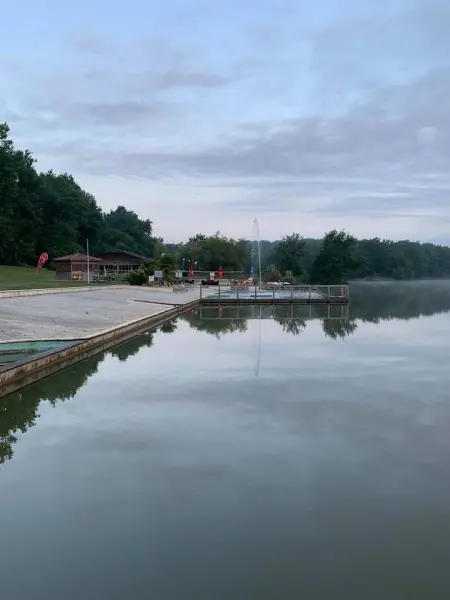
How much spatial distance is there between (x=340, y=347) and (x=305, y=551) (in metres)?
9.12

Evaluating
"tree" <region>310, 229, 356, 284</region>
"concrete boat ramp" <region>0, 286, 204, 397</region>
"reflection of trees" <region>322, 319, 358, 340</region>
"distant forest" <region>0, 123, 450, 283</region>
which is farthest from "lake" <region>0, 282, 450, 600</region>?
"tree" <region>310, 229, 356, 284</region>

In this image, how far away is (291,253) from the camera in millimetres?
56125

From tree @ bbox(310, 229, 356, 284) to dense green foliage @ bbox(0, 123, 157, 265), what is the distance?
71.1ft

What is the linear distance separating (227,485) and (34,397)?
159 inches

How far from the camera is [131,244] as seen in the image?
219ft

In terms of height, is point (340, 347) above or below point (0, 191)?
below

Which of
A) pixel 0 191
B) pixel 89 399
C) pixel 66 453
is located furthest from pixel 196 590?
pixel 0 191

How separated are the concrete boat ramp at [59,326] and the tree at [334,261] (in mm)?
31553

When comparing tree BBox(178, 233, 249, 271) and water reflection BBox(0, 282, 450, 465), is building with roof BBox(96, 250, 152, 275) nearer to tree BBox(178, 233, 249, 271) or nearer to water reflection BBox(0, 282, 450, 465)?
tree BBox(178, 233, 249, 271)

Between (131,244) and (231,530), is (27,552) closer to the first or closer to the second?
(231,530)

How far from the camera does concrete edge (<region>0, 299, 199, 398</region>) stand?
26.2ft

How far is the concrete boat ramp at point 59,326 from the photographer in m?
8.93

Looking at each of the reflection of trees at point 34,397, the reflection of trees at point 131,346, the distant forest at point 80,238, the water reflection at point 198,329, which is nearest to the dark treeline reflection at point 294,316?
the water reflection at point 198,329

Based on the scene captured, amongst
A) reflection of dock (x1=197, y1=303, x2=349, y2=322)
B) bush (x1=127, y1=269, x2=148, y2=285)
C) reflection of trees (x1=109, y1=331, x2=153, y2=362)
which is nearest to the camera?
reflection of trees (x1=109, y1=331, x2=153, y2=362)
